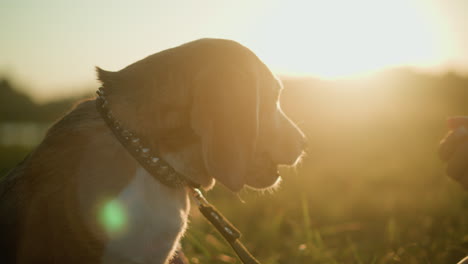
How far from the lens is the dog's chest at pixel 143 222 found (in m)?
2.33

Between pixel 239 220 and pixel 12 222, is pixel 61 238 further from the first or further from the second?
pixel 239 220

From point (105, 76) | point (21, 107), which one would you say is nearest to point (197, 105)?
point (105, 76)

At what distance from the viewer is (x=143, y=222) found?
2.41m

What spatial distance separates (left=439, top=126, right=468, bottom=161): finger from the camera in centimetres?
276

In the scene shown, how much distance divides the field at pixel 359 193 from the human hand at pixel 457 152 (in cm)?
91

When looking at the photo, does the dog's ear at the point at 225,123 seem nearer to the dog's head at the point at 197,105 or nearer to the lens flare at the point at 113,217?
the dog's head at the point at 197,105

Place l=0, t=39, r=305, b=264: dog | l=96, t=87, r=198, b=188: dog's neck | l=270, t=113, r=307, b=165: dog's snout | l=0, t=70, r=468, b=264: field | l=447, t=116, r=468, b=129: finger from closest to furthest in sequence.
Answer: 1. l=0, t=39, r=305, b=264: dog
2. l=96, t=87, r=198, b=188: dog's neck
3. l=447, t=116, r=468, b=129: finger
4. l=270, t=113, r=307, b=165: dog's snout
5. l=0, t=70, r=468, b=264: field

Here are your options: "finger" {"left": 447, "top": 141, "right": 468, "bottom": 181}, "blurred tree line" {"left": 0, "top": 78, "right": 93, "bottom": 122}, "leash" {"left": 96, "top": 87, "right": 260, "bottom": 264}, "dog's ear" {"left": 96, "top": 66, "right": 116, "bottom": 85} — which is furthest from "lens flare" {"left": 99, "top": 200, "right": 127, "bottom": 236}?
"blurred tree line" {"left": 0, "top": 78, "right": 93, "bottom": 122}

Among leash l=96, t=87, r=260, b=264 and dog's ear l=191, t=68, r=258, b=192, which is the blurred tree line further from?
dog's ear l=191, t=68, r=258, b=192

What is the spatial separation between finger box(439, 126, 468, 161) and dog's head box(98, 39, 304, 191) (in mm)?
1349

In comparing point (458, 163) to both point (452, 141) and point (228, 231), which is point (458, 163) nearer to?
point (452, 141)

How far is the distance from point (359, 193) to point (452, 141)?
462cm

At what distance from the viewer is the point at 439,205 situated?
19.4 feet

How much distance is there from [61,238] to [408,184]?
284 inches
